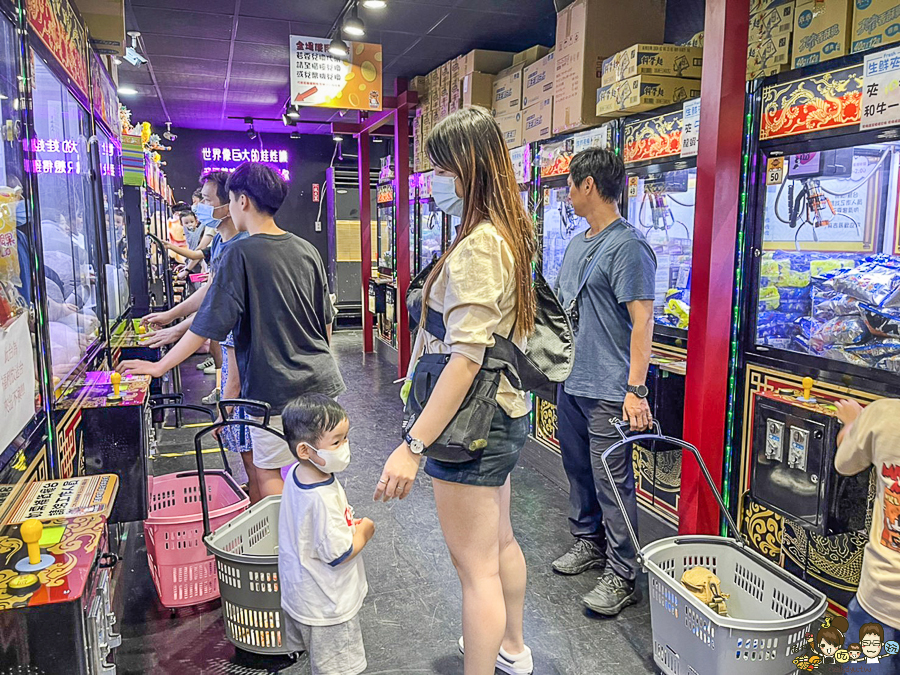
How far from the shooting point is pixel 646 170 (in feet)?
11.2

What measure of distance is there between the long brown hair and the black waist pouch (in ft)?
0.57

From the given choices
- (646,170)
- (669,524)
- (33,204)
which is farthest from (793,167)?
(33,204)

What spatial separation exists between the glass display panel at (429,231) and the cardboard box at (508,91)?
1482 mm

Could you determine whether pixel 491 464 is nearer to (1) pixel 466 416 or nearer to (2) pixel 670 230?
(1) pixel 466 416

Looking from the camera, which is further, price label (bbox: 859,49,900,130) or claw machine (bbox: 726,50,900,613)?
claw machine (bbox: 726,50,900,613)

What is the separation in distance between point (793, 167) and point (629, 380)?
1.00 metres

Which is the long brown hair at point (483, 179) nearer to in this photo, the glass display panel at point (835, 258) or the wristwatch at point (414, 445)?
the wristwatch at point (414, 445)

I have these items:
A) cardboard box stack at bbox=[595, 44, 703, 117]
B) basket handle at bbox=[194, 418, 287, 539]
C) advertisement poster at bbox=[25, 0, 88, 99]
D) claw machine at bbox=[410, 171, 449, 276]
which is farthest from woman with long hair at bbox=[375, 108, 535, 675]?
claw machine at bbox=[410, 171, 449, 276]

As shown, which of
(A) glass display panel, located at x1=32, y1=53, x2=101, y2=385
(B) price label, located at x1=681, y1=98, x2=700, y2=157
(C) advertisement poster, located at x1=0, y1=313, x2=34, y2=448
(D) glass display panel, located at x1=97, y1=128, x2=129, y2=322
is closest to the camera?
(C) advertisement poster, located at x1=0, y1=313, x2=34, y2=448

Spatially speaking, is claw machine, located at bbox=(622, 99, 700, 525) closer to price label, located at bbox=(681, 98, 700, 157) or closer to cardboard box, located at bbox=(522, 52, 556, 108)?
price label, located at bbox=(681, 98, 700, 157)

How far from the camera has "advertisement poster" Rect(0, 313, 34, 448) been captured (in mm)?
1637

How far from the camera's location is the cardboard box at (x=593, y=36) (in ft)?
12.1

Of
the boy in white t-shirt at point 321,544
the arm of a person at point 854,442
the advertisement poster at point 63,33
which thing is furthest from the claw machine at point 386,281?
the arm of a person at point 854,442

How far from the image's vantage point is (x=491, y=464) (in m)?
1.84
